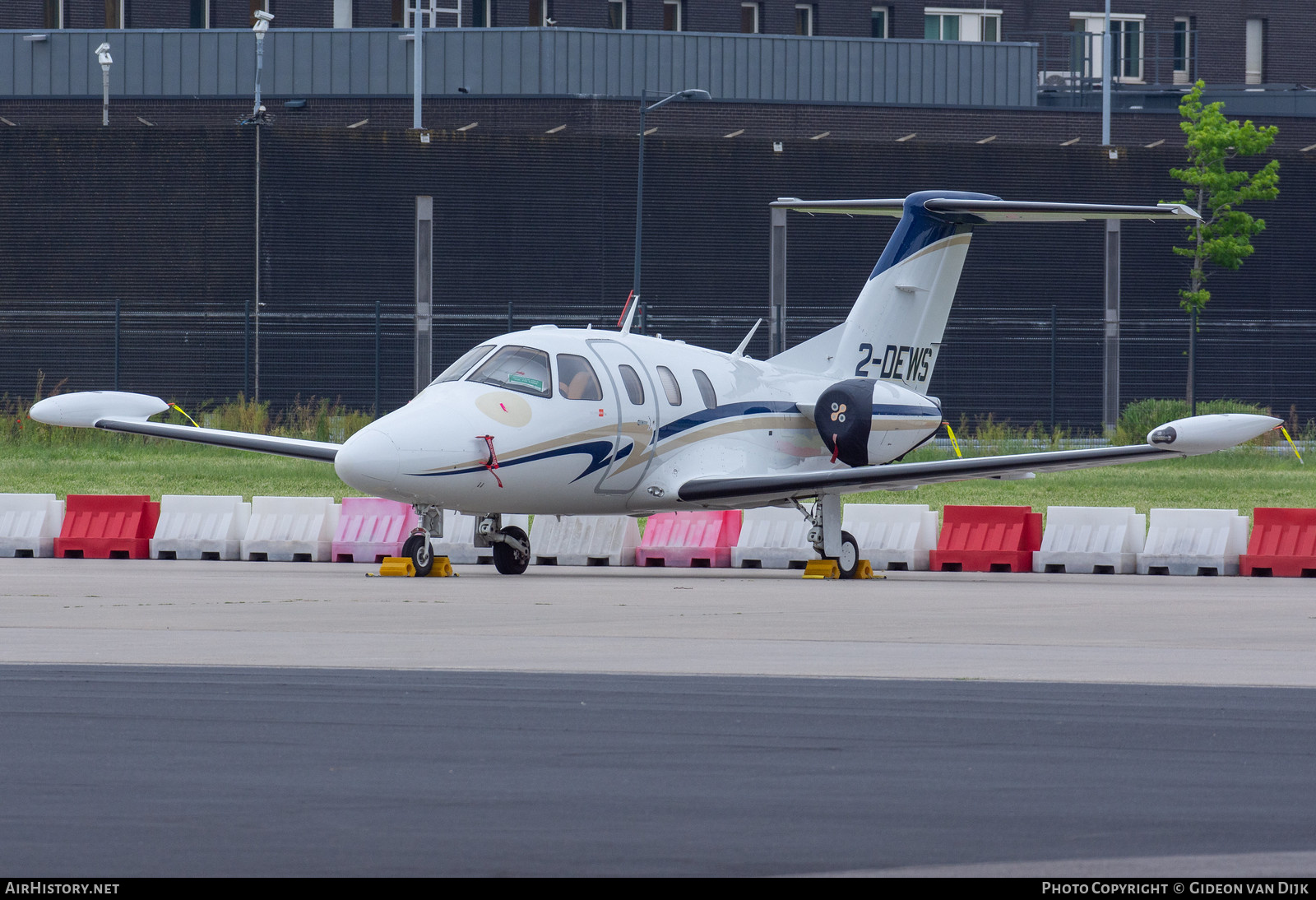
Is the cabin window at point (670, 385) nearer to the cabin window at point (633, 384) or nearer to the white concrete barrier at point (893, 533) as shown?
the cabin window at point (633, 384)

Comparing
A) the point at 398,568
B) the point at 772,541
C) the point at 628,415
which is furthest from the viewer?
the point at 772,541

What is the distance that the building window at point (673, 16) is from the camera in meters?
59.9

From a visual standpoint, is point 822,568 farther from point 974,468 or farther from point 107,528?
point 107,528

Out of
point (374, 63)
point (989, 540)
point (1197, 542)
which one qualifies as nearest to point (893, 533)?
point (989, 540)

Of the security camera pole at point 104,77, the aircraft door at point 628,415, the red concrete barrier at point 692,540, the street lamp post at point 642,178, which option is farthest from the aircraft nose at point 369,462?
the security camera pole at point 104,77

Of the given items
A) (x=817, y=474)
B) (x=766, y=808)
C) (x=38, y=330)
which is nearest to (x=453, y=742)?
A: (x=766, y=808)

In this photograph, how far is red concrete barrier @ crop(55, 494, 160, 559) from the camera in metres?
21.3

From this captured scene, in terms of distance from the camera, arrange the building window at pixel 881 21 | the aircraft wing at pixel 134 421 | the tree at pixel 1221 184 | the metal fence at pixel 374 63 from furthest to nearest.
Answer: the building window at pixel 881 21, the metal fence at pixel 374 63, the tree at pixel 1221 184, the aircraft wing at pixel 134 421

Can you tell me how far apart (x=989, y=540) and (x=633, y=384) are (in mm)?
4213

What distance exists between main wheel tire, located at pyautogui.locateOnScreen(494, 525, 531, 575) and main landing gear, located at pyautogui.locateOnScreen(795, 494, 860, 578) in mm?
2798

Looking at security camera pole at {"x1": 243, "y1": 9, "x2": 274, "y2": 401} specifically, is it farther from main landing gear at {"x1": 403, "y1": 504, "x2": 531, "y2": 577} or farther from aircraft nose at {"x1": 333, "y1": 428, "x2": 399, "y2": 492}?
aircraft nose at {"x1": 333, "y1": 428, "x2": 399, "y2": 492}

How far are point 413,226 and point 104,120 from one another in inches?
330

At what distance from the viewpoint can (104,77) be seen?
49469mm

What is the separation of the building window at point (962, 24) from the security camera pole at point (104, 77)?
26.5 meters
